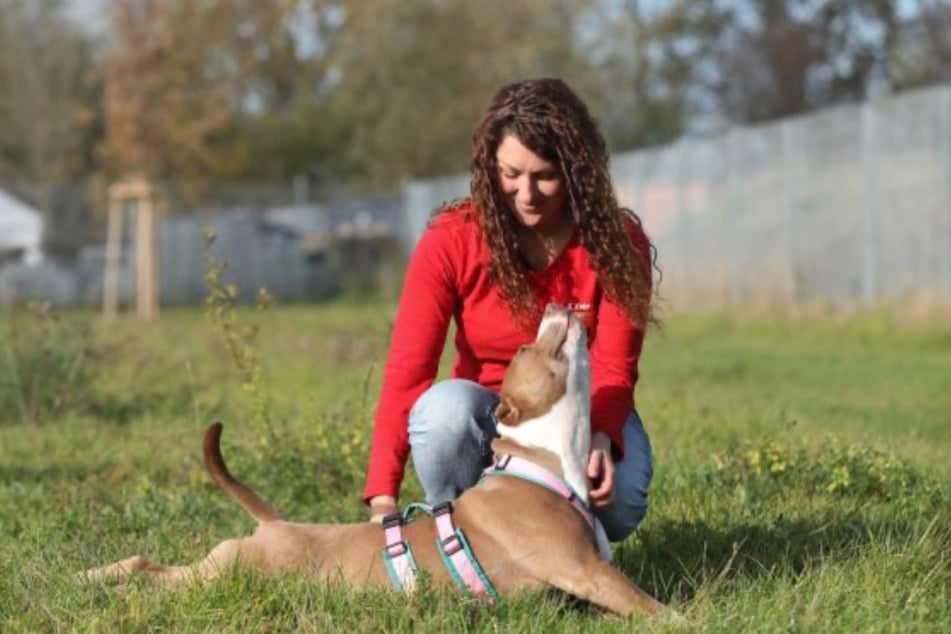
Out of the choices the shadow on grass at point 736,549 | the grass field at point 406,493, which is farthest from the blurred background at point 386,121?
the shadow on grass at point 736,549

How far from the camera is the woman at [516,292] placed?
4.42 metres

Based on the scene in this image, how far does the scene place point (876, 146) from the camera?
15211 mm

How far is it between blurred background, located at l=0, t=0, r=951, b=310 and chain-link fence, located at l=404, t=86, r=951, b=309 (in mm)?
67

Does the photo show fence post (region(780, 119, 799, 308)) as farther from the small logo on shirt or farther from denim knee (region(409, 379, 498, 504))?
denim knee (region(409, 379, 498, 504))

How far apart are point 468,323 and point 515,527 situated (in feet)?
3.17

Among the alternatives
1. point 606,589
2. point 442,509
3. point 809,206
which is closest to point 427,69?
point 809,206

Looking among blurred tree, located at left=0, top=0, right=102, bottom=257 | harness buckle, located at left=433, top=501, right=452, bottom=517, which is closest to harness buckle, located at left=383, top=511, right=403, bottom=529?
harness buckle, located at left=433, top=501, right=452, bottom=517

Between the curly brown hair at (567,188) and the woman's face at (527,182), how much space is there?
2cm

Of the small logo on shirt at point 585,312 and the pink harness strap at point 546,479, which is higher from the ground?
the small logo on shirt at point 585,312

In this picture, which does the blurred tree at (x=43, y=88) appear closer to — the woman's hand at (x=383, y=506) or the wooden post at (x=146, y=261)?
the wooden post at (x=146, y=261)

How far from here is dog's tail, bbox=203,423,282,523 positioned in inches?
169

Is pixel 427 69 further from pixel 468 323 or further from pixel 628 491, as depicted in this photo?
pixel 628 491

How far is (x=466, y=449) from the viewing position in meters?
4.58

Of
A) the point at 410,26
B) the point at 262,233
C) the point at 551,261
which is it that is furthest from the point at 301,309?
the point at 551,261
